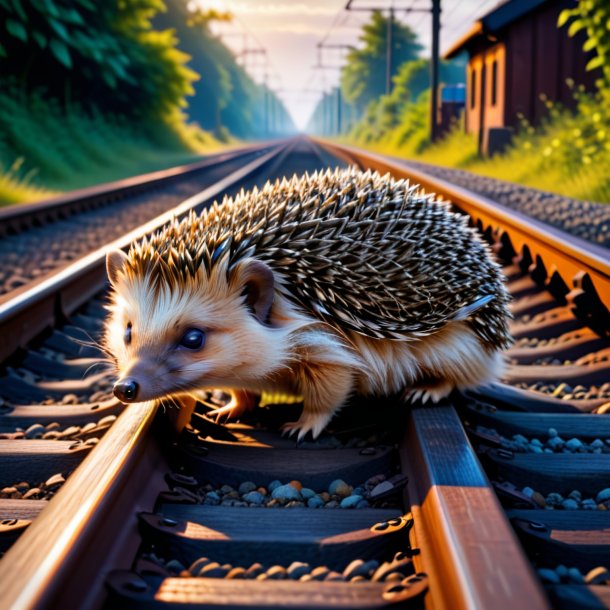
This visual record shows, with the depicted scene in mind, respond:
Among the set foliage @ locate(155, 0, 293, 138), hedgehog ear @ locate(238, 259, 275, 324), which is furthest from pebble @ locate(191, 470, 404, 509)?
foliage @ locate(155, 0, 293, 138)

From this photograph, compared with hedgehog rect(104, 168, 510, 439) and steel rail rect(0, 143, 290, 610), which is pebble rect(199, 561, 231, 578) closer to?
steel rail rect(0, 143, 290, 610)

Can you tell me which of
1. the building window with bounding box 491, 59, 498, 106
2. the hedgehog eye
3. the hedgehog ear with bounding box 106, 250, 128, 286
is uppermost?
the building window with bounding box 491, 59, 498, 106

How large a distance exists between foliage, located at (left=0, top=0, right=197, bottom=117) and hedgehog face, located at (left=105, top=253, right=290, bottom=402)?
631 inches

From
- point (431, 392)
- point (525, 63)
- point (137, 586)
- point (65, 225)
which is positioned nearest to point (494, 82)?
point (525, 63)

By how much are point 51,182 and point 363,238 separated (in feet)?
52.3

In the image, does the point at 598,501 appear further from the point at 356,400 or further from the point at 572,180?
the point at 572,180

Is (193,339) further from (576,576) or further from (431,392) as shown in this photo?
(576,576)

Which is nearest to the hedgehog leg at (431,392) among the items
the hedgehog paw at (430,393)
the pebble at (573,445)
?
the hedgehog paw at (430,393)

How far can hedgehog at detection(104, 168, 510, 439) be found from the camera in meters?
2.92

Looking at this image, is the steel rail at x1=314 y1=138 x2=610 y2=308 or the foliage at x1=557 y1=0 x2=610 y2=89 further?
the foliage at x1=557 y1=0 x2=610 y2=89

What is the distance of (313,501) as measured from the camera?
Answer: 2.61 meters

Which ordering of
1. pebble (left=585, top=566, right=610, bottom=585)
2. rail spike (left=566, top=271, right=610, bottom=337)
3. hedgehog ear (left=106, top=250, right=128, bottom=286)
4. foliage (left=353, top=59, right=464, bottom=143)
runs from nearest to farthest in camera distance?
pebble (left=585, top=566, right=610, bottom=585)
hedgehog ear (left=106, top=250, right=128, bottom=286)
rail spike (left=566, top=271, right=610, bottom=337)
foliage (left=353, top=59, right=464, bottom=143)

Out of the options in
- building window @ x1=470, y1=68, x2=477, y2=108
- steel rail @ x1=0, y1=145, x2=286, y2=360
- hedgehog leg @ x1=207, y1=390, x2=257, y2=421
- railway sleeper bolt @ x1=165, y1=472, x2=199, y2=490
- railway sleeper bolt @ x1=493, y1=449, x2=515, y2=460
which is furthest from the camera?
building window @ x1=470, y1=68, x2=477, y2=108

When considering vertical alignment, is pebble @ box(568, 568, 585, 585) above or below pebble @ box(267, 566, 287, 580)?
above
